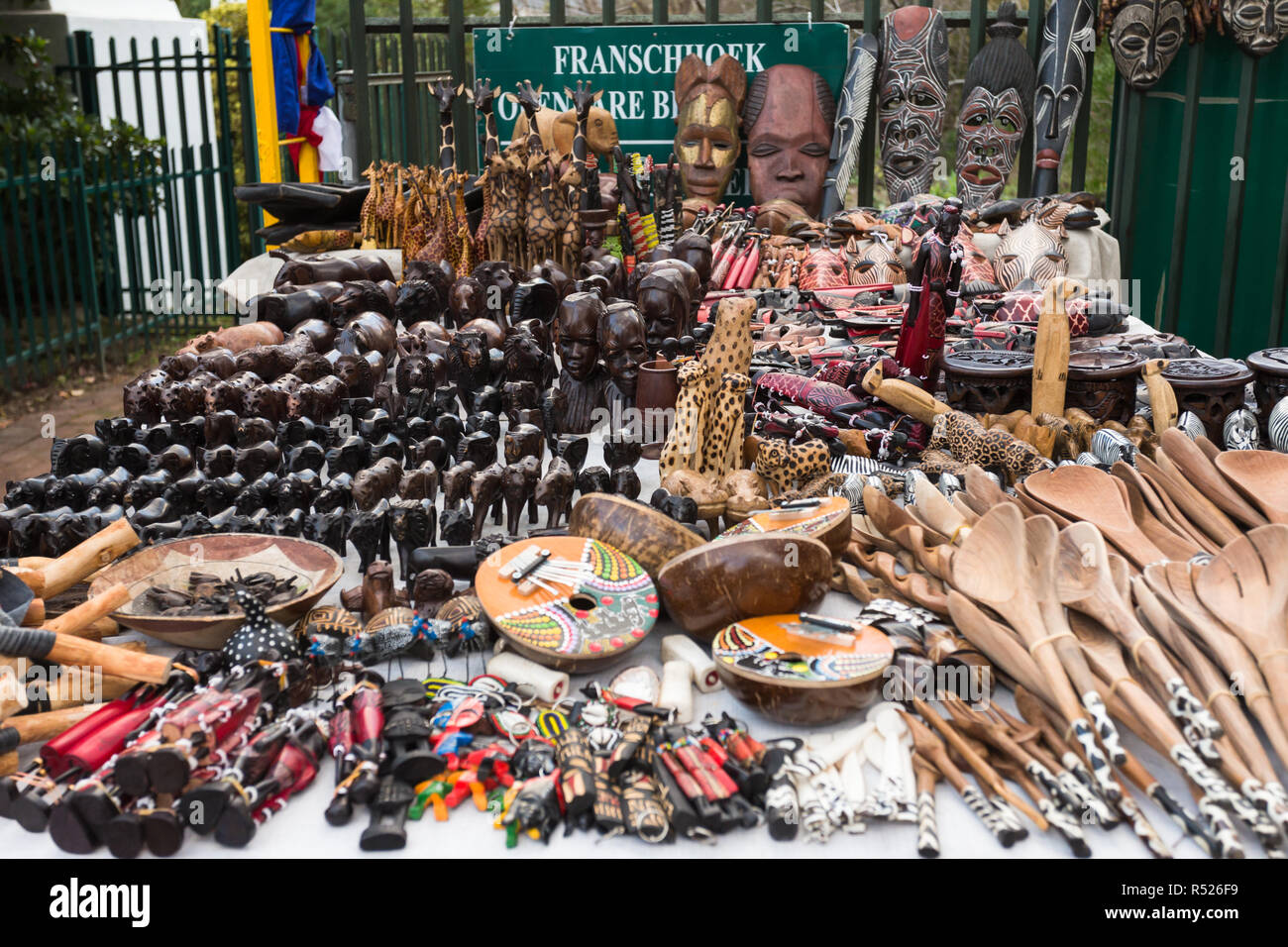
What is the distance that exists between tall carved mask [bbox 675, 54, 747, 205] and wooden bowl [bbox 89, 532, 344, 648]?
4.34 m

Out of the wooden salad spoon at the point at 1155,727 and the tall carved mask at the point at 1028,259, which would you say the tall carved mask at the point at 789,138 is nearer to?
the tall carved mask at the point at 1028,259

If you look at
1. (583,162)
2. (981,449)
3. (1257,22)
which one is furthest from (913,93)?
(981,449)

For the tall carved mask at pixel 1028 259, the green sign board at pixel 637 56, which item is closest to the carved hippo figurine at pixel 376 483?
the tall carved mask at pixel 1028 259

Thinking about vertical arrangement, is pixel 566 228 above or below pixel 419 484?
above

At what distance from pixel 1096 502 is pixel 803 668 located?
80 centimetres

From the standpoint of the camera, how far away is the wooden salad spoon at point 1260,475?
6.68 feet

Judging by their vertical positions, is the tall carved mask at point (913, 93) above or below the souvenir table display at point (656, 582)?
above

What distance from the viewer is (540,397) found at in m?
2.95

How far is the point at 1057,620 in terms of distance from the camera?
1.67 m

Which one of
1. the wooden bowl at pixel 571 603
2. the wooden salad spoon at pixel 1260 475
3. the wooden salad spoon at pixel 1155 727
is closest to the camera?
the wooden salad spoon at pixel 1155 727

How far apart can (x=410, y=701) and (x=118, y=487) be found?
1.11 m

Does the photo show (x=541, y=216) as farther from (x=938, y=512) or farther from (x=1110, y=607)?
(x=1110, y=607)

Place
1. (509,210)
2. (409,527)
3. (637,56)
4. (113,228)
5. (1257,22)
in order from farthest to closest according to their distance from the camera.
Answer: (113,228) → (637,56) → (1257,22) → (509,210) → (409,527)

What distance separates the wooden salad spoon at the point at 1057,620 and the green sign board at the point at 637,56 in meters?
4.96
